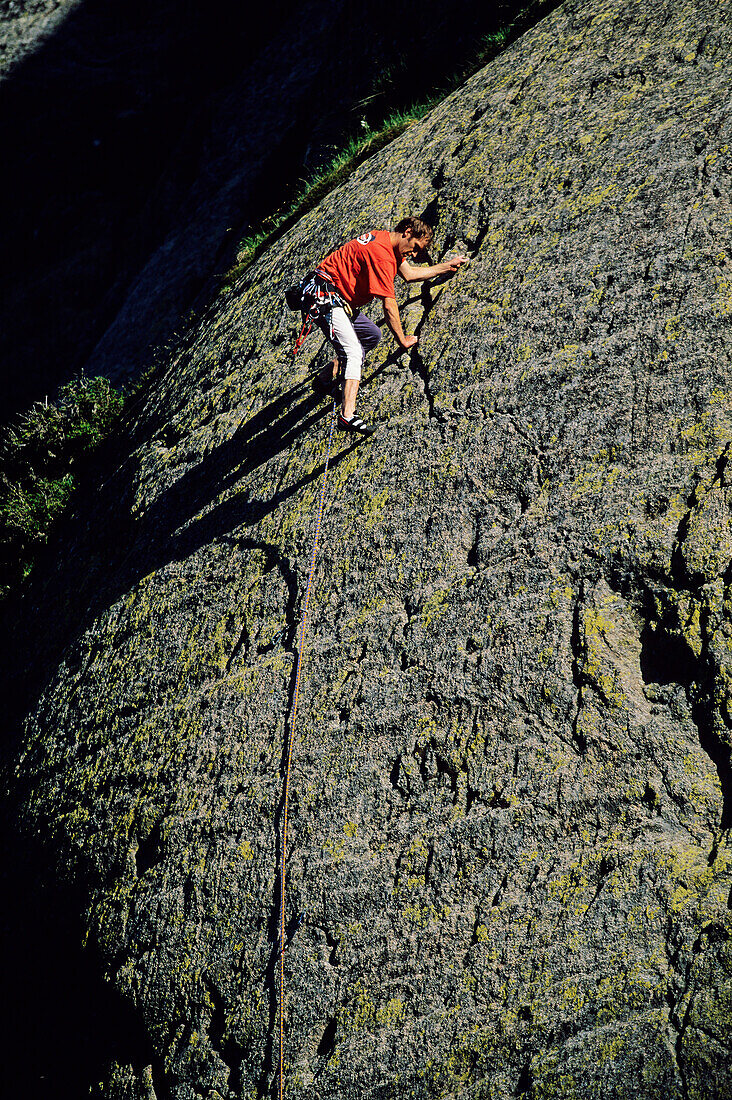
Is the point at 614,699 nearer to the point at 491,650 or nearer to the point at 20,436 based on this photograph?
the point at 491,650

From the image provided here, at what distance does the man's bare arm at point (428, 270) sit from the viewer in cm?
615

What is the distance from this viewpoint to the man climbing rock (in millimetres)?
6125

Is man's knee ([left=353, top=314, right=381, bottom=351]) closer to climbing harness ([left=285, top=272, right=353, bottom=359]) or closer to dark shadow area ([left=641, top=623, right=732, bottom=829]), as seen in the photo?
climbing harness ([left=285, top=272, right=353, bottom=359])

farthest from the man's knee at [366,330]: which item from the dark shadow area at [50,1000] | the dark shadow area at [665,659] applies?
the dark shadow area at [50,1000]

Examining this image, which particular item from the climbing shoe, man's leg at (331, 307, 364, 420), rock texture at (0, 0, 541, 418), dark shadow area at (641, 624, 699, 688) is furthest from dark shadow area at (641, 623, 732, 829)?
rock texture at (0, 0, 541, 418)

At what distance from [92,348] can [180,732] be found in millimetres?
11633

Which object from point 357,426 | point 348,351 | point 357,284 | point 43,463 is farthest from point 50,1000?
point 43,463

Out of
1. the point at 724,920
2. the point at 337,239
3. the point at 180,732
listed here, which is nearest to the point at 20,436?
the point at 337,239

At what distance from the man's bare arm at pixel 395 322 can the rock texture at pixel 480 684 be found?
223mm

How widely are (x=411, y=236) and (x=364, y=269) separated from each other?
0.56 meters

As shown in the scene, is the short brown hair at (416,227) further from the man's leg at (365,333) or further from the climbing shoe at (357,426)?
the climbing shoe at (357,426)

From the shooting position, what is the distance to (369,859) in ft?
13.8

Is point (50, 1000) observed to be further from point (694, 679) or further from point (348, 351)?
point (348, 351)

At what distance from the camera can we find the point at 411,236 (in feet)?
20.8
